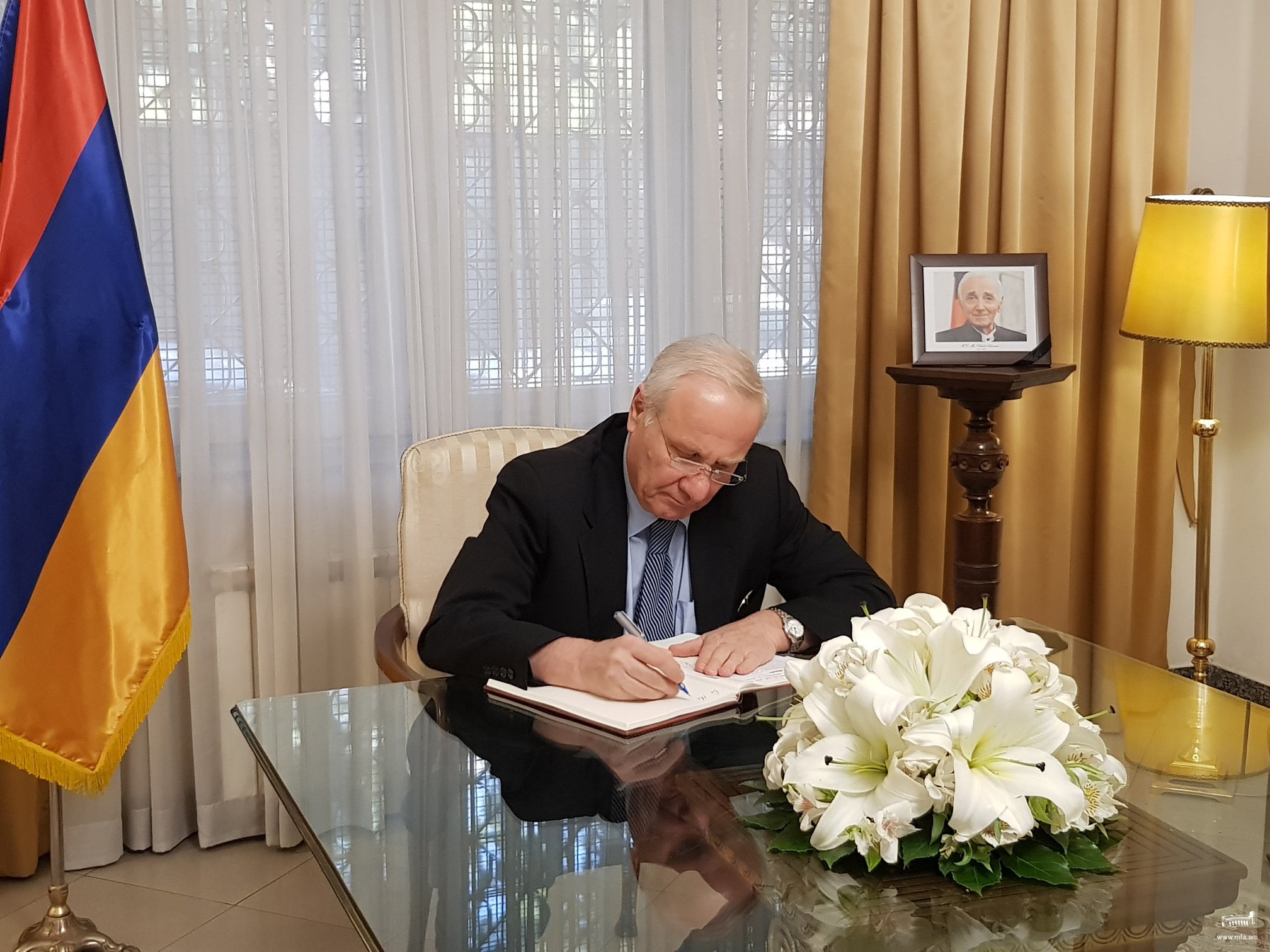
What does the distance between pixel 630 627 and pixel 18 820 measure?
1703 mm

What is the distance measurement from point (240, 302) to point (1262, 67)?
2.87 meters

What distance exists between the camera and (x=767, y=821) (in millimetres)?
1449

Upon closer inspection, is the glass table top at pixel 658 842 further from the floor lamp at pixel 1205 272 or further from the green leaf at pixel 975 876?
the floor lamp at pixel 1205 272

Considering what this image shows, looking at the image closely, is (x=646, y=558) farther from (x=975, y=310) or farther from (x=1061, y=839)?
(x=975, y=310)

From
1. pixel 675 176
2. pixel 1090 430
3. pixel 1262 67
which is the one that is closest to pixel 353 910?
pixel 675 176

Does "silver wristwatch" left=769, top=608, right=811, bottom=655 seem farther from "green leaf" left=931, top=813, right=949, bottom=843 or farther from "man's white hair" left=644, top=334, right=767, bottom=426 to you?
"green leaf" left=931, top=813, right=949, bottom=843

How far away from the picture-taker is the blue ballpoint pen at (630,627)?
191cm

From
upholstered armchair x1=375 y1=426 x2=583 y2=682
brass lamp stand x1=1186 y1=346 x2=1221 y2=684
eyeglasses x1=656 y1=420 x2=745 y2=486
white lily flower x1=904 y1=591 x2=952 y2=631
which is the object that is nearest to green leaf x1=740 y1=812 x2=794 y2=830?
white lily flower x1=904 y1=591 x2=952 y2=631

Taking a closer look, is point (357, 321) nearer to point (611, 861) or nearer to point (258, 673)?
point (258, 673)

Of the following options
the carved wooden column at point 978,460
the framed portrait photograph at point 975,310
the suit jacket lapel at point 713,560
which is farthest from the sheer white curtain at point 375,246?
the suit jacket lapel at point 713,560

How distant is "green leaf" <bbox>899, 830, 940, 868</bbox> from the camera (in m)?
1.29

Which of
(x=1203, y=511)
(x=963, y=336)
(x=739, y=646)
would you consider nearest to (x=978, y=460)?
(x=963, y=336)

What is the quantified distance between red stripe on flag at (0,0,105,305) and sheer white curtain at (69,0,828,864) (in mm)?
427

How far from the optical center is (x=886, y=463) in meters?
3.46
